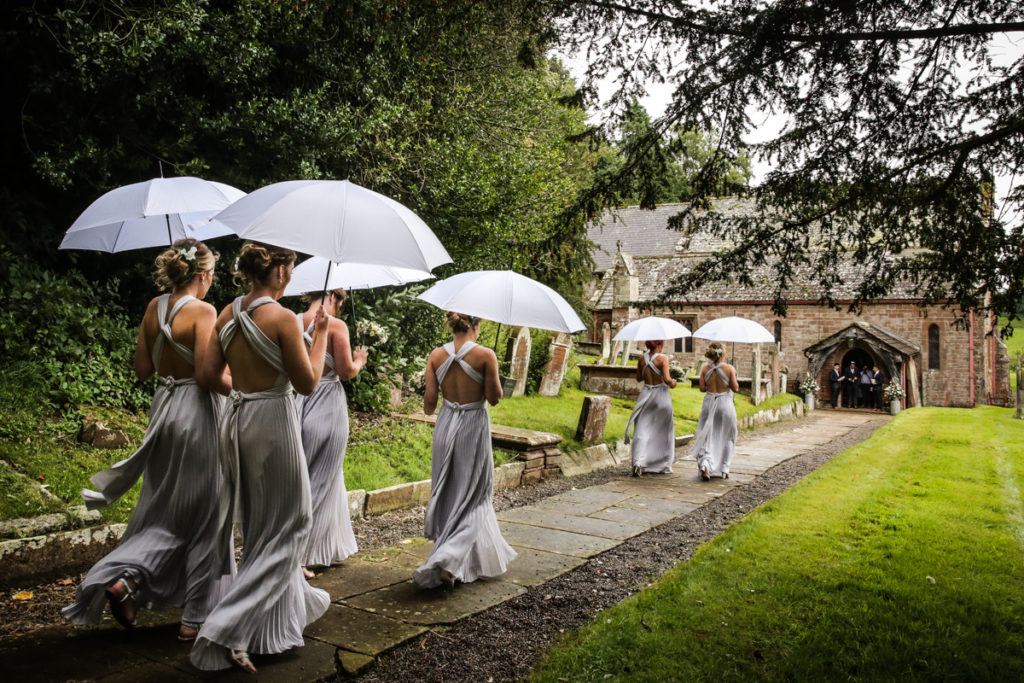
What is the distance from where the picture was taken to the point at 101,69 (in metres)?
7.73

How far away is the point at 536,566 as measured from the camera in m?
5.52

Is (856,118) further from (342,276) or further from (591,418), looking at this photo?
(591,418)

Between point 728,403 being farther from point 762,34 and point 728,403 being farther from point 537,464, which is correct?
point 762,34

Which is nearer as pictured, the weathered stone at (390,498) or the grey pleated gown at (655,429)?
the weathered stone at (390,498)

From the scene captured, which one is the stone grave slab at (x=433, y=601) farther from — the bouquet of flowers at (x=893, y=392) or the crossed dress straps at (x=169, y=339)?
the bouquet of flowers at (x=893, y=392)

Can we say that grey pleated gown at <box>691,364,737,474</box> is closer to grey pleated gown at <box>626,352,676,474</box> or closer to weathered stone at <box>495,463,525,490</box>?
grey pleated gown at <box>626,352,676,474</box>

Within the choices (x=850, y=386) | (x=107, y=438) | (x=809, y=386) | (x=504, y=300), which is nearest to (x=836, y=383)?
(x=850, y=386)

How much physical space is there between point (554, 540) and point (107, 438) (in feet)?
14.4

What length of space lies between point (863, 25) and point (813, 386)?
88.2ft

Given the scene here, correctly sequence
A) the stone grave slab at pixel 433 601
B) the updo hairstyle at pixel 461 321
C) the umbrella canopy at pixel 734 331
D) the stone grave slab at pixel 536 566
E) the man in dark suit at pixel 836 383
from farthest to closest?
the man in dark suit at pixel 836 383 → the umbrella canopy at pixel 734 331 → the stone grave slab at pixel 536 566 → the updo hairstyle at pixel 461 321 → the stone grave slab at pixel 433 601

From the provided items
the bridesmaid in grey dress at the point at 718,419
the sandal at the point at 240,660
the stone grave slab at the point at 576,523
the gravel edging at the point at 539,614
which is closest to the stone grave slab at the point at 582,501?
the stone grave slab at the point at 576,523

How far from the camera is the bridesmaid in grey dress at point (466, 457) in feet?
16.3

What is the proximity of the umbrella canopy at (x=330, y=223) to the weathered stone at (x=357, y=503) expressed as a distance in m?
3.54

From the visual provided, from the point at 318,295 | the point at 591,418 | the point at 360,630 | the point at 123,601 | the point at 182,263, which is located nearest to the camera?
the point at 123,601
